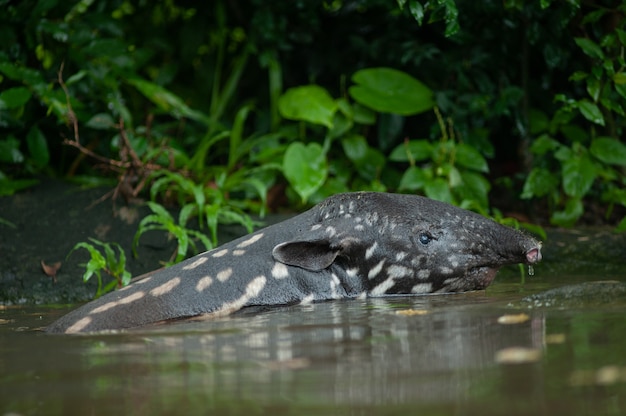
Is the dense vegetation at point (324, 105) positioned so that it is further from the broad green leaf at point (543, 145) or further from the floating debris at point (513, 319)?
the floating debris at point (513, 319)

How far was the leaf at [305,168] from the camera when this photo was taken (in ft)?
21.6

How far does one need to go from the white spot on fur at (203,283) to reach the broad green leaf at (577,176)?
3288 millimetres

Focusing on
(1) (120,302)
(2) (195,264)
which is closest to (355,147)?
(2) (195,264)

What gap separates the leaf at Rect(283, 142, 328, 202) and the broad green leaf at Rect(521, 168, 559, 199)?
1.59 metres

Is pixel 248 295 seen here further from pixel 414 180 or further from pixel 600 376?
pixel 414 180

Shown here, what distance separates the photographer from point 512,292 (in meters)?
4.52

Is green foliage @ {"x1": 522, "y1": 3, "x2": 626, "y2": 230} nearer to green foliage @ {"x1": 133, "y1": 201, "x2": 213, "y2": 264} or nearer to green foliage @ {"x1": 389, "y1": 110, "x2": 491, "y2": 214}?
green foliage @ {"x1": 389, "y1": 110, "x2": 491, "y2": 214}

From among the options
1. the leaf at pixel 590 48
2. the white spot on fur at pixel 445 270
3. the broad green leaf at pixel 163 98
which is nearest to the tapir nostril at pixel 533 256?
the white spot on fur at pixel 445 270

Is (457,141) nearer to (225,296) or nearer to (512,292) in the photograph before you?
(512,292)

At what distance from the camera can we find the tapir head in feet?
14.8

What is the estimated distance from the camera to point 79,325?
4.04 meters

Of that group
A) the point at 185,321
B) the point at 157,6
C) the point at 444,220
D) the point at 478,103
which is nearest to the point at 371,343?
the point at 185,321

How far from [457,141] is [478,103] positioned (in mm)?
402

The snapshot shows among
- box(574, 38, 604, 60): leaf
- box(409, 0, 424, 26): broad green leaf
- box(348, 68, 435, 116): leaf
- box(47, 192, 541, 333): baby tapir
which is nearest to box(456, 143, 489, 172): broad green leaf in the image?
box(348, 68, 435, 116): leaf
